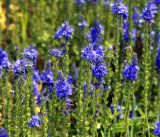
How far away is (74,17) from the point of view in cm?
817

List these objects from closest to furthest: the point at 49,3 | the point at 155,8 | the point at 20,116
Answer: the point at 20,116
the point at 155,8
the point at 49,3

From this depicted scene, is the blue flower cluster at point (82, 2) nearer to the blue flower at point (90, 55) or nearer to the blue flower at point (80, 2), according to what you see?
the blue flower at point (80, 2)

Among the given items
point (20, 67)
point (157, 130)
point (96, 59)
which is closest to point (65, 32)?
point (96, 59)

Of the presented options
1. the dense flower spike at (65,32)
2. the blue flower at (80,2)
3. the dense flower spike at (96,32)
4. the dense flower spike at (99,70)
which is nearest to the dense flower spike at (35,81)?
the dense flower spike at (96,32)

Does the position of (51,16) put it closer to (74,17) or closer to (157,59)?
(74,17)

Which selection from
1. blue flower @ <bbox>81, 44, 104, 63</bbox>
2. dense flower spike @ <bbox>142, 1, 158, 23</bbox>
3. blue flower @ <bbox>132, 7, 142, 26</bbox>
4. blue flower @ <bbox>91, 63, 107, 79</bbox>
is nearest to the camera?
blue flower @ <bbox>81, 44, 104, 63</bbox>

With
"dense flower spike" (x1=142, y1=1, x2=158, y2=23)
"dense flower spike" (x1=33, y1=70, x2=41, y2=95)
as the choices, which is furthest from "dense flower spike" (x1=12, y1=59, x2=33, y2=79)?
"dense flower spike" (x1=142, y1=1, x2=158, y2=23)

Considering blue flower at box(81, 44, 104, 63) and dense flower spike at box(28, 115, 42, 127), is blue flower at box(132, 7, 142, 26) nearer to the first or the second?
blue flower at box(81, 44, 104, 63)

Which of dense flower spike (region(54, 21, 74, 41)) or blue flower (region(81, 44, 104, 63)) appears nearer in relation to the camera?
blue flower (region(81, 44, 104, 63))

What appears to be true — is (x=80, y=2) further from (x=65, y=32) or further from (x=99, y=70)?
(x=99, y=70)

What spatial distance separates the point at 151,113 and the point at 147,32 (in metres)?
1.40

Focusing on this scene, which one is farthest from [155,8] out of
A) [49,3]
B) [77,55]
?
[49,3]

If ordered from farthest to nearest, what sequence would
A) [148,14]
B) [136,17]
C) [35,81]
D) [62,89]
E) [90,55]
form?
1. [136,17]
2. [35,81]
3. [148,14]
4. [90,55]
5. [62,89]

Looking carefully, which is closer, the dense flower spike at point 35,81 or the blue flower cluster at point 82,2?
the dense flower spike at point 35,81
